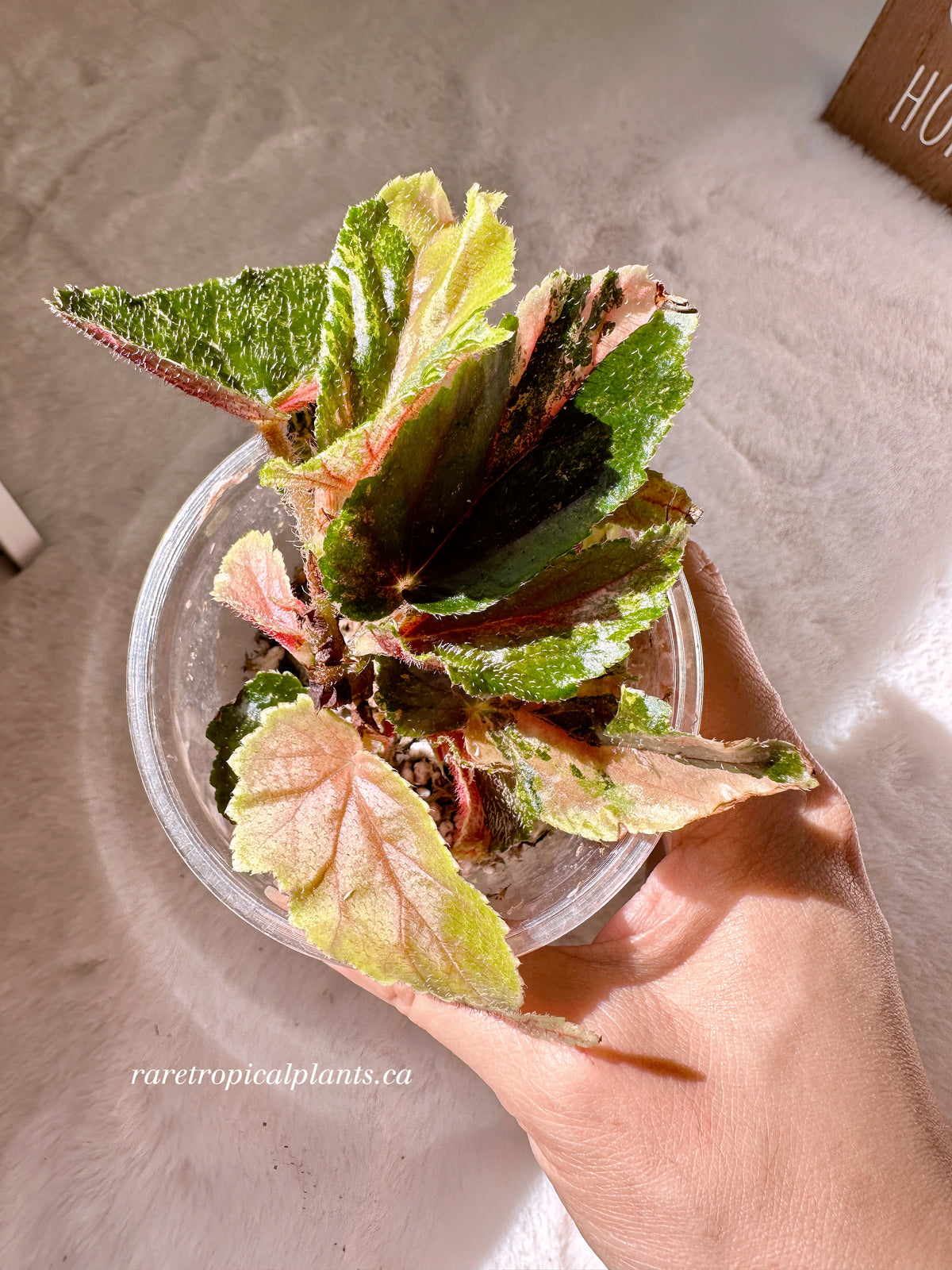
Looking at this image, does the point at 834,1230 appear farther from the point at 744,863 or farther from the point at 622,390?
the point at 622,390

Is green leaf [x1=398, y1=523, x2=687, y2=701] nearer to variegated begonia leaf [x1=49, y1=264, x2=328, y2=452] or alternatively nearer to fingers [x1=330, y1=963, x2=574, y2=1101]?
variegated begonia leaf [x1=49, y1=264, x2=328, y2=452]

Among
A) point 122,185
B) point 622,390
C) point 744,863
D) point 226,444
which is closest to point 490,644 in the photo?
point 622,390

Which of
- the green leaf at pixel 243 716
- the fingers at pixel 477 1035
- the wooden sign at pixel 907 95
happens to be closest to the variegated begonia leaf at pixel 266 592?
the green leaf at pixel 243 716

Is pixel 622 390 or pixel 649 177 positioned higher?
pixel 649 177

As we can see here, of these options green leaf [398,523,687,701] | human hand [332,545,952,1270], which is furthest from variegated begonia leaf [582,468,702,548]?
human hand [332,545,952,1270]

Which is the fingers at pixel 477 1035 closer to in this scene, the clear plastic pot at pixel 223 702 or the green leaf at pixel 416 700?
the clear plastic pot at pixel 223 702
